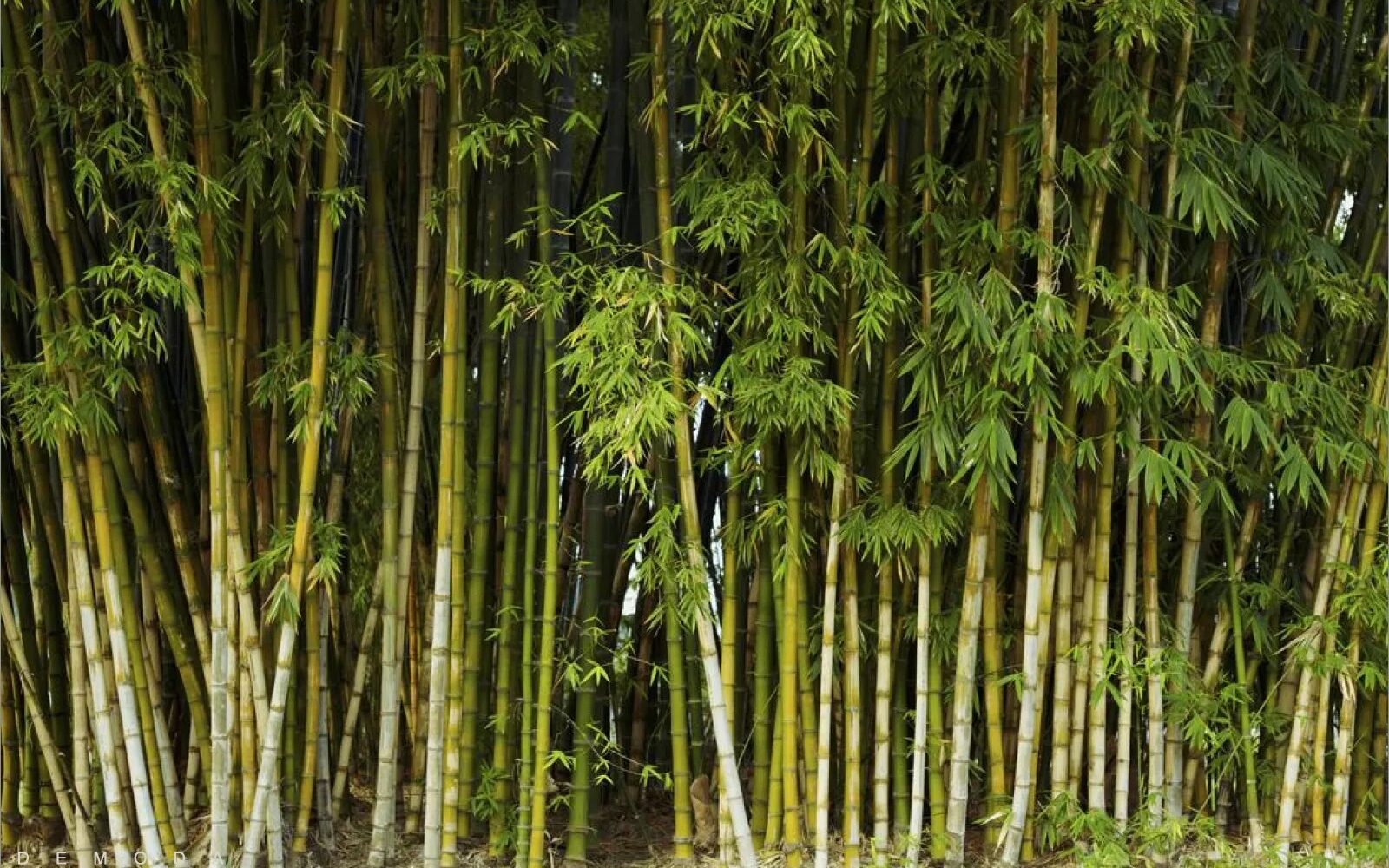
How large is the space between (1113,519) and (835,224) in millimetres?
1201

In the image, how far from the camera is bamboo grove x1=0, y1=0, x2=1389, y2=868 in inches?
128

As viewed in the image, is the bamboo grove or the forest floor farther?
the forest floor

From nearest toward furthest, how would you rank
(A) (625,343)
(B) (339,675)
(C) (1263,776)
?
(A) (625,343)
(C) (1263,776)
(B) (339,675)

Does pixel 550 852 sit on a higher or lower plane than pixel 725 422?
lower

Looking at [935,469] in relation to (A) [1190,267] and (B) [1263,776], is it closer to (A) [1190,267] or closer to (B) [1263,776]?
(A) [1190,267]

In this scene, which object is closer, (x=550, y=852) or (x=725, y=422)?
(x=725, y=422)

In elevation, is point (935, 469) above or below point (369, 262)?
below

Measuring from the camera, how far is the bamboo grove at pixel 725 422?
3240 mm

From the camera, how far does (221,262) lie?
336cm

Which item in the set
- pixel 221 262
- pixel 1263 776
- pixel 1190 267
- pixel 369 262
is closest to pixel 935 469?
pixel 1190 267

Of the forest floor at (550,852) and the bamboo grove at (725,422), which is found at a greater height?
the bamboo grove at (725,422)

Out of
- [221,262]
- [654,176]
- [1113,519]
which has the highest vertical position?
[654,176]

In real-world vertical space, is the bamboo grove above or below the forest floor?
above

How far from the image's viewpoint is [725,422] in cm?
333
